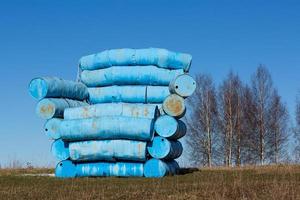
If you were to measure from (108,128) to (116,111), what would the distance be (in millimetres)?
639

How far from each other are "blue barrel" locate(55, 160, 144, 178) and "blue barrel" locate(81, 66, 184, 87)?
3.00 meters

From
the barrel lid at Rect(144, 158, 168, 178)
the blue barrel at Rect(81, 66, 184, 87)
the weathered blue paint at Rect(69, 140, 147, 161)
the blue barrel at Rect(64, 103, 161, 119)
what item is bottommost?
the barrel lid at Rect(144, 158, 168, 178)

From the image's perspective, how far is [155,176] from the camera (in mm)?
14812

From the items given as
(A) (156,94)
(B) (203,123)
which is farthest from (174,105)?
(B) (203,123)

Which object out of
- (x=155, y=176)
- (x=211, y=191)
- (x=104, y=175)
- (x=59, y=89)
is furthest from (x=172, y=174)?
(x=211, y=191)

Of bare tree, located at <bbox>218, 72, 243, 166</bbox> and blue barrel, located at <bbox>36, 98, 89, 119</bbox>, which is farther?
bare tree, located at <bbox>218, 72, 243, 166</bbox>

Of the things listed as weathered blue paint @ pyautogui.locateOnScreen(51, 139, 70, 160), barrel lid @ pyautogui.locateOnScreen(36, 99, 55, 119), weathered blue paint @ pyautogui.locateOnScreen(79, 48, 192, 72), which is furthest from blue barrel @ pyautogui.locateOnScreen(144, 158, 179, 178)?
weathered blue paint @ pyautogui.locateOnScreen(79, 48, 192, 72)

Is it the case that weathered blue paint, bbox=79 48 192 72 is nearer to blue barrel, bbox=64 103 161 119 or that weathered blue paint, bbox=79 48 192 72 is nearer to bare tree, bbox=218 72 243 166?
blue barrel, bbox=64 103 161 119

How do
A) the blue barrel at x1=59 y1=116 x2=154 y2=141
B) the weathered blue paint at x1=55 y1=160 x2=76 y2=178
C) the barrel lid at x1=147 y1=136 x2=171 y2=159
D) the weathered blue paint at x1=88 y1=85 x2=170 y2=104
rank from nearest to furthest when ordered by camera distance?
1. the blue barrel at x1=59 y1=116 x2=154 y2=141
2. the barrel lid at x1=147 y1=136 x2=171 y2=159
3. the weathered blue paint at x1=55 y1=160 x2=76 y2=178
4. the weathered blue paint at x1=88 y1=85 x2=170 y2=104

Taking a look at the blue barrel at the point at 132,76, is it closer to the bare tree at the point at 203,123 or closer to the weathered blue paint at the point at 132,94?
the weathered blue paint at the point at 132,94

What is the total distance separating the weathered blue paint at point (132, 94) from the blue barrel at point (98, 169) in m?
2.58

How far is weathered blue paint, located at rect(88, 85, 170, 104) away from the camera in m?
17.0

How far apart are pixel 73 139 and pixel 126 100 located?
2505mm

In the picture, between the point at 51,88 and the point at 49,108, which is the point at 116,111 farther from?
the point at 51,88
